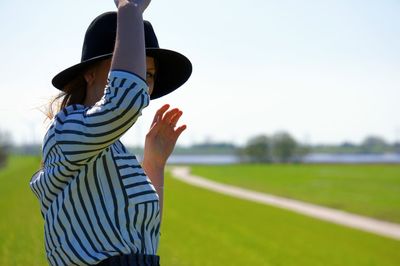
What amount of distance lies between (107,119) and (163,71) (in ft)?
2.01

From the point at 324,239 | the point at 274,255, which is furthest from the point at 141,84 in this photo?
the point at 324,239

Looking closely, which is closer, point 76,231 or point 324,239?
point 76,231

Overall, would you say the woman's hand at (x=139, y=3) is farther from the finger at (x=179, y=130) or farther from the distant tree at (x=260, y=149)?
the distant tree at (x=260, y=149)

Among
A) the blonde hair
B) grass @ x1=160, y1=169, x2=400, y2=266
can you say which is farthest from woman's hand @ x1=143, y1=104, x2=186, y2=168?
grass @ x1=160, y1=169, x2=400, y2=266

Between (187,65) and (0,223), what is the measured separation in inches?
543

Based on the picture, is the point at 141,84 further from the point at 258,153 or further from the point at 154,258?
the point at 258,153

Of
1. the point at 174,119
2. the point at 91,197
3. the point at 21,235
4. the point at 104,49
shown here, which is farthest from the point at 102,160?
the point at 21,235

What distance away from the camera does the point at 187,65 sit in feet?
6.29

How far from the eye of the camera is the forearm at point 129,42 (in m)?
1.35

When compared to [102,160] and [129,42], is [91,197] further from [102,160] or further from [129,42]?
[129,42]

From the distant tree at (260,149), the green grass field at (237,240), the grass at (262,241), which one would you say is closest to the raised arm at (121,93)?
the green grass field at (237,240)

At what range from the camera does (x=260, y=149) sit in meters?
130

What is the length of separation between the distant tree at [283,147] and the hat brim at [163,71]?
416ft

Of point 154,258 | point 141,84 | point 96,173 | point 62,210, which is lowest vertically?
point 154,258
